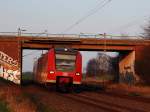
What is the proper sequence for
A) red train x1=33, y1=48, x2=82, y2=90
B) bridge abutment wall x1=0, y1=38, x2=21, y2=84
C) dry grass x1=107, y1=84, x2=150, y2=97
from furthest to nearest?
1. bridge abutment wall x1=0, y1=38, x2=21, y2=84
2. dry grass x1=107, y1=84, x2=150, y2=97
3. red train x1=33, y1=48, x2=82, y2=90

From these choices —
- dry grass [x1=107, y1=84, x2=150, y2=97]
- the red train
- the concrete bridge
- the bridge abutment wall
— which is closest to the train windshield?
the red train

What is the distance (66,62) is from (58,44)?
1204 inches

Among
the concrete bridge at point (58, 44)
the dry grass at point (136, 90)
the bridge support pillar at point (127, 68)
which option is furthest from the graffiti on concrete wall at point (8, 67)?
the dry grass at point (136, 90)

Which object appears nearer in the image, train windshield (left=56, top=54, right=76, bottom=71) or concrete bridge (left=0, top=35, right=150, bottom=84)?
train windshield (left=56, top=54, right=76, bottom=71)

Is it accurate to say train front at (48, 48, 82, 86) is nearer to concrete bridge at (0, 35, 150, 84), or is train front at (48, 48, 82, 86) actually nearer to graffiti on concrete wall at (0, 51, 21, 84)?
concrete bridge at (0, 35, 150, 84)

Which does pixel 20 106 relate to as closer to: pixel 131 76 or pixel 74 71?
pixel 74 71

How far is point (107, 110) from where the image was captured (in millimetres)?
24156

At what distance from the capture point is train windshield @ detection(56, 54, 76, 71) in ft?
138

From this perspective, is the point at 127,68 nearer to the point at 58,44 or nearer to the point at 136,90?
the point at 58,44

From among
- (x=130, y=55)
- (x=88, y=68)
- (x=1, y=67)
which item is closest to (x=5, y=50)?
(x=1, y=67)

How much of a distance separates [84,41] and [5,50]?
34.8 ft

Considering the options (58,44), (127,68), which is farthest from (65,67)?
(127,68)

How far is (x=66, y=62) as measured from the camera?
138 ft

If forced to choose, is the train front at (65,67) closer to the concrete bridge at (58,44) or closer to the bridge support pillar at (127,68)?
the concrete bridge at (58,44)
